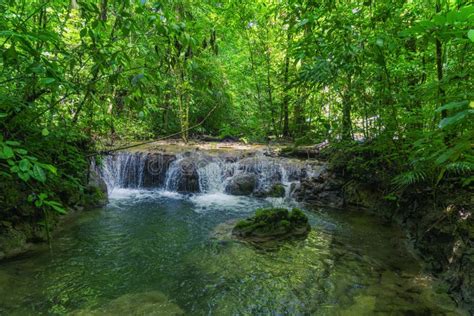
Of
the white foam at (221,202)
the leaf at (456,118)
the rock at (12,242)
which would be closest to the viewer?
the leaf at (456,118)

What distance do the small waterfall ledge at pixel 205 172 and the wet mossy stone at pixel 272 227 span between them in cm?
386

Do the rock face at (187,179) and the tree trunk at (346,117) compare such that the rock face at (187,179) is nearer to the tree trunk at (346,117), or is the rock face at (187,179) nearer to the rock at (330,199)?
the rock at (330,199)

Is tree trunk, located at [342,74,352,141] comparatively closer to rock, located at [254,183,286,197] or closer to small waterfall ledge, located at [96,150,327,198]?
small waterfall ledge, located at [96,150,327,198]

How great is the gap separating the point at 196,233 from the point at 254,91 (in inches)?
422

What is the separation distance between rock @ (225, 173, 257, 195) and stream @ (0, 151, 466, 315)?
11.4ft

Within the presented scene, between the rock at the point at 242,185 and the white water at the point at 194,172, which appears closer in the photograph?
the rock at the point at 242,185

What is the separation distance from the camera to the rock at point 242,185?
10.8 metres

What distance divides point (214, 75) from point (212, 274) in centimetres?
297

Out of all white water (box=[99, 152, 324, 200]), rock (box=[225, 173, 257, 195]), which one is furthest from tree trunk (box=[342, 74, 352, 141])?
rock (box=[225, 173, 257, 195])

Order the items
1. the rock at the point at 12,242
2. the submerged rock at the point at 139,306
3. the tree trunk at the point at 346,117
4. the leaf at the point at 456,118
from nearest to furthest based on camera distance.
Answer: the leaf at the point at 456,118 → the submerged rock at the point at 139,306 → the rock at the point at 12,242 → the tree trunk at the point at 346,117

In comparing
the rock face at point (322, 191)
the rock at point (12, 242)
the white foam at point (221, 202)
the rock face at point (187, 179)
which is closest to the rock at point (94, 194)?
the rock at point (12, 242)

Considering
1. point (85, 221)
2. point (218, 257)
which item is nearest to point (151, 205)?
point (85, 221)

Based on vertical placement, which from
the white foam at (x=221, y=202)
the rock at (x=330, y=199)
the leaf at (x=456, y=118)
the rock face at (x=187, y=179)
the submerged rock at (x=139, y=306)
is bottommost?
the submerged rock at (x=139, y=306)

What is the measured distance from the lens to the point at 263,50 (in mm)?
14703
